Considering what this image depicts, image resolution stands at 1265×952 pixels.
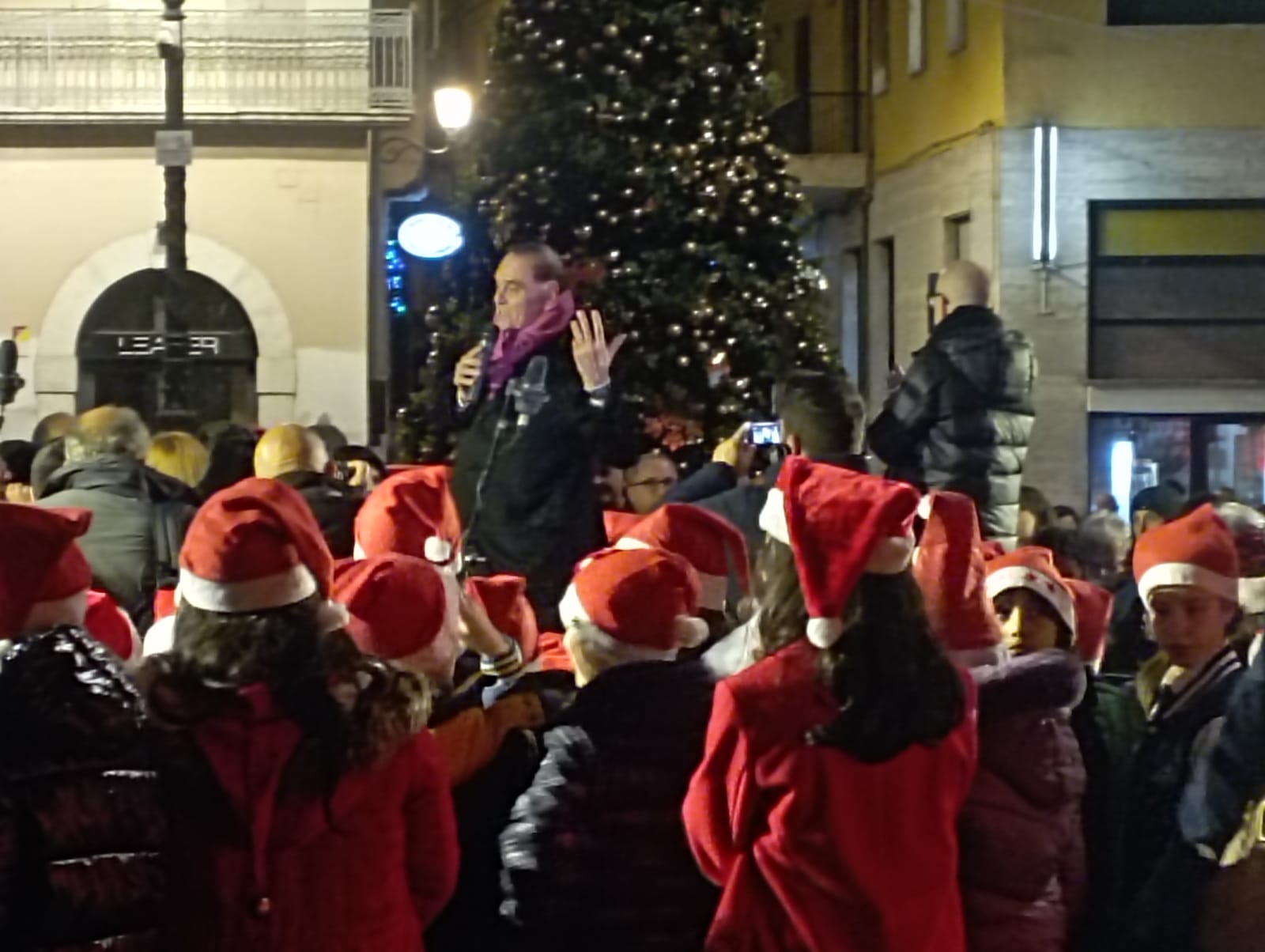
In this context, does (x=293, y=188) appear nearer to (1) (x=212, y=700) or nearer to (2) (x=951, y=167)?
(2) (x=951, y=167)

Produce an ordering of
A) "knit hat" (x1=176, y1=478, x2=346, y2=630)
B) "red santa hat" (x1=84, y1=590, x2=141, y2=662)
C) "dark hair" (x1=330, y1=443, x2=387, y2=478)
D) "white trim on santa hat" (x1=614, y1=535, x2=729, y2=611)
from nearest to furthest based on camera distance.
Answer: "knit hat" (x1=176, y1=478, x2=346, y2=630) → "red santa hat" (x1=84, y1=590, x2=141, y2=662) → "white trim on santa hat" (x1=614, y1=535, x2=729, y2=611) → "dark hair" (x1=330, y1=443, x2=387, y2=478)

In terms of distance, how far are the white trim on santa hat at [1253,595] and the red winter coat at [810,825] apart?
1.67 m

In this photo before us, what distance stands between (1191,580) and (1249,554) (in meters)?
0.81

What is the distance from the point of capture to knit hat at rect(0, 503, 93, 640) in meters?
3.87

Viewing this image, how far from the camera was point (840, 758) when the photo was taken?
4004 mm

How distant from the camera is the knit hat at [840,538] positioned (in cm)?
402

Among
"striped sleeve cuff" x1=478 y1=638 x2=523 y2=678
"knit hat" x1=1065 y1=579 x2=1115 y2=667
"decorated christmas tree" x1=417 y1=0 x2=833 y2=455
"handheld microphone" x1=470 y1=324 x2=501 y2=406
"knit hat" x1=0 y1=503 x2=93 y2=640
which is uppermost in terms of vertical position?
"decorated christmas tree" x1=417 y1=0 x2=833 y2=455

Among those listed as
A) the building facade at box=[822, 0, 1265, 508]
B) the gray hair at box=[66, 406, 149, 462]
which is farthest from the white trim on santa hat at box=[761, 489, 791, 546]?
the building facade at box=[822, 0, 1265, 508]

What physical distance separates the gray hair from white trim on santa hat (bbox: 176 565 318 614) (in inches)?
137

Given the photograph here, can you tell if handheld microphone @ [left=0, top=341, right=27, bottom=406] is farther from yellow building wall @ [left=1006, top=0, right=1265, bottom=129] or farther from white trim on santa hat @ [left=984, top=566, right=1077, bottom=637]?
white trim on santa hat @ [left=984, top=566, right=1077, bottom=637]

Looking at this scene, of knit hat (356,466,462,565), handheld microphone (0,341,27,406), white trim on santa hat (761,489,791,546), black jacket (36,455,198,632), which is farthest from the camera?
handheld microphone (0,341,27,406)

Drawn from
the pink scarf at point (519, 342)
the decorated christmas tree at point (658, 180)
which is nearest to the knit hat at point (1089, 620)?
the pink scarf at point (519, 342)

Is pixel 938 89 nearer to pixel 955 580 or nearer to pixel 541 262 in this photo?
pixel 541 262

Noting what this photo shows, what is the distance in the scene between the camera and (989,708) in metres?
4.41
